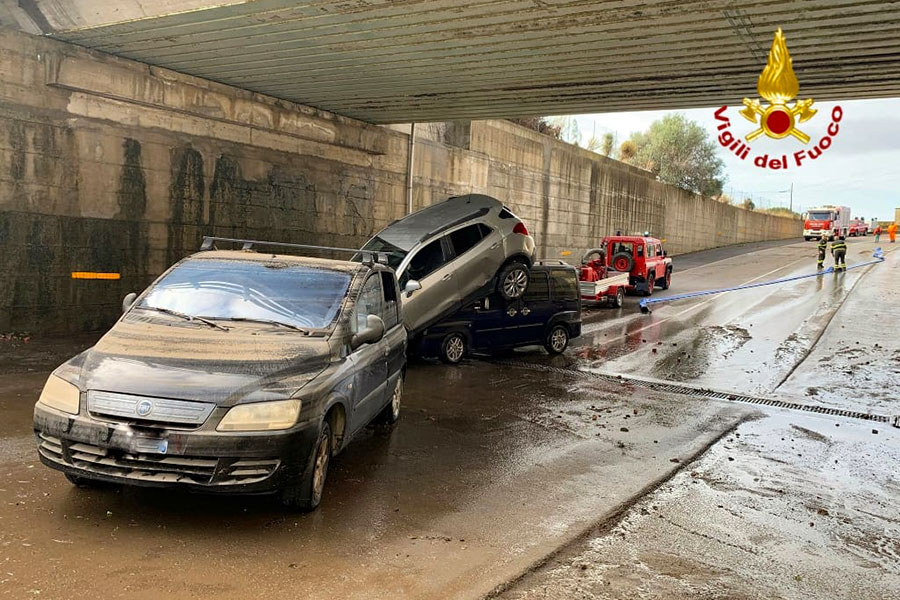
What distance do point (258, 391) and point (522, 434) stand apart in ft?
13.2

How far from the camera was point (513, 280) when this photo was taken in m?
12.6

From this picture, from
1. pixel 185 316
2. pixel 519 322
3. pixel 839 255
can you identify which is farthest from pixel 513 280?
pixel 839 255

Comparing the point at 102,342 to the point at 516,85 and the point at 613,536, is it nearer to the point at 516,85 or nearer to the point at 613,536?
the point at 613,536

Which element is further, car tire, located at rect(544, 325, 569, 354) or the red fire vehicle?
the red fire vehicle

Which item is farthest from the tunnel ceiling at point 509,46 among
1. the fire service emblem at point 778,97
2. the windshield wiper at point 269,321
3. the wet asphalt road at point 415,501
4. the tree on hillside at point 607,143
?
the tree on hillside at point 607,143

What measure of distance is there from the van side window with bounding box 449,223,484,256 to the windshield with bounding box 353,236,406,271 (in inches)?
38.3

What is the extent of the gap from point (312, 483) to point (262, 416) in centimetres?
75

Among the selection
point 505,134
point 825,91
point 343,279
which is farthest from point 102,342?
point 505,134

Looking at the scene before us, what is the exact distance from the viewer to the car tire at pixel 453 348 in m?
11.8

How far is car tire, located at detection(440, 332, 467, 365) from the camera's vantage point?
11.8m

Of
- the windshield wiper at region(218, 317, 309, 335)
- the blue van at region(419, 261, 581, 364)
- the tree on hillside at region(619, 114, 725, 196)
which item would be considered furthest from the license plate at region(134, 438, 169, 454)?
the tree on hillside at region(619, 114, 725, 196)

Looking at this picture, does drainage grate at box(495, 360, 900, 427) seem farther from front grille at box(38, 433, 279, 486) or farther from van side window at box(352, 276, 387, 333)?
front grille at box(38, 433, 279, 486)

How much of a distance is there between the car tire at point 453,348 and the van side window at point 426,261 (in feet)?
4.09

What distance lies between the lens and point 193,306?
17.9 ft
